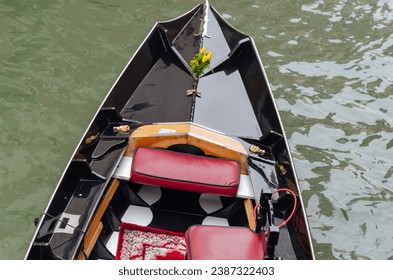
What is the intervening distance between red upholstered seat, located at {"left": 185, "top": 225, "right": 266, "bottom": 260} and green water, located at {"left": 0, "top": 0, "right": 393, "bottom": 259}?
1455 millimetres

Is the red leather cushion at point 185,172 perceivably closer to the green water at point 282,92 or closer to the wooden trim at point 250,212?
the wooden trim at point 250,212

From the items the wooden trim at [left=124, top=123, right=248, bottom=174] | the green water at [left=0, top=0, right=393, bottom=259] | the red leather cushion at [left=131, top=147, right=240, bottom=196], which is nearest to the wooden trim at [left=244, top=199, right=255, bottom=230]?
the red leather cushion at [left=131, top=147, right=240, bottom=196]

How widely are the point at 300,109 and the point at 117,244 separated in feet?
10.4

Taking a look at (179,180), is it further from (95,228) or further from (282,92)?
(282,92)

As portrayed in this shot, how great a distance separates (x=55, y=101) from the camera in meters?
5.61

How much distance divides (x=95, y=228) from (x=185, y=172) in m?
0.83

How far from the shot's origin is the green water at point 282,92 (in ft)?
14.8

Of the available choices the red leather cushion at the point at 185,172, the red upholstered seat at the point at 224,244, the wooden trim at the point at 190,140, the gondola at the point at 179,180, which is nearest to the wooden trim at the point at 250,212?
the gondola at the point at 179,180

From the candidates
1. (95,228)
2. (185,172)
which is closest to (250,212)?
(185,172)

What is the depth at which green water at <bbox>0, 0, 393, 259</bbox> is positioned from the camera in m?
4.51

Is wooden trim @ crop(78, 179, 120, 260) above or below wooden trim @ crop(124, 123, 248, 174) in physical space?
below

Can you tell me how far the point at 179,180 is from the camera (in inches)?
144

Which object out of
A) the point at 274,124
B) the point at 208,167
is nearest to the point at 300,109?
the point at 274,124

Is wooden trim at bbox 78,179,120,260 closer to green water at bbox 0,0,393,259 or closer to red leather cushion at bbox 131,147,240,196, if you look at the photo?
red leather cushion at bbox 131,147,240,196
